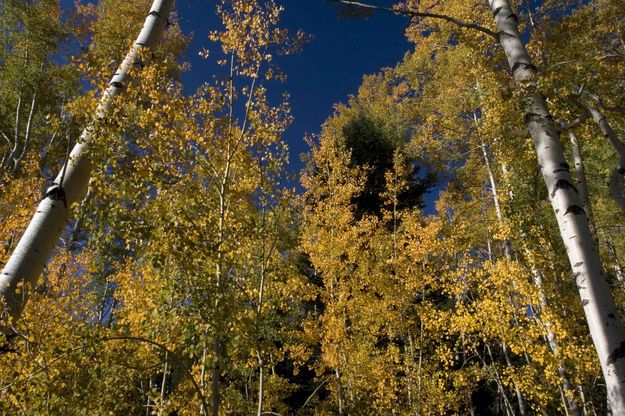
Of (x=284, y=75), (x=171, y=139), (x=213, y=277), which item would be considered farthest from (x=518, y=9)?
(x=213, y=277)

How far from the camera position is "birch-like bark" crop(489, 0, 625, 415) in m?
2.56

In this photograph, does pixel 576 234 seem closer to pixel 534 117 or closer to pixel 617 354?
pixel 617 354

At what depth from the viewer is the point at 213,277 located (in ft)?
9.89

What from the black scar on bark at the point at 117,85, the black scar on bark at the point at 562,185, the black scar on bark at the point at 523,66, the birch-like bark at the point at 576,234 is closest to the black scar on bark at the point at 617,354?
the birch-like bark at the point at 576,234

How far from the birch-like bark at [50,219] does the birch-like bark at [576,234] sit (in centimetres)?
345

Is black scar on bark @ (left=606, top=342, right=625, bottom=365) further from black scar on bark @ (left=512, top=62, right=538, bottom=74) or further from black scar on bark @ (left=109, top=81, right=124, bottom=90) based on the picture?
black scar on bark @ (left=109, top=81, right=124, bottom=90)

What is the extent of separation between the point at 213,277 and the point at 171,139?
1.50 meters

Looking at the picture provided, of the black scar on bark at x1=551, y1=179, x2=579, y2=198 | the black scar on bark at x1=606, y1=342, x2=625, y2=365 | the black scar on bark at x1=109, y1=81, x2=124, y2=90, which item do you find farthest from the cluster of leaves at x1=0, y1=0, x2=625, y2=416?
the black scar on bark at x1=606, y1=342, x2=625, y2=365

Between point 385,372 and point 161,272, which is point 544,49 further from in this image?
point 161,272

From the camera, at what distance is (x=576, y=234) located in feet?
9.73

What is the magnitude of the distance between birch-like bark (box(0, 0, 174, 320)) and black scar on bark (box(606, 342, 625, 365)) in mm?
3530

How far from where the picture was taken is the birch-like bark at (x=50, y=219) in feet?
6.78

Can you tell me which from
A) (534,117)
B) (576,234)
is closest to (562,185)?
(576,234)

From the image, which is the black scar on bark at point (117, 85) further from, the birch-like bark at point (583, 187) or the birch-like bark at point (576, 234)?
the birch-like bark at point (583, 187)
